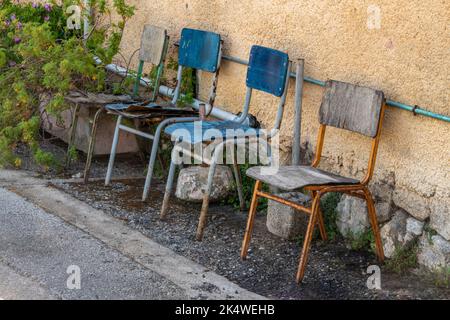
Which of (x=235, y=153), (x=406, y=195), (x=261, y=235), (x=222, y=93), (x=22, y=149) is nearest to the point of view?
(x=406, y=195)

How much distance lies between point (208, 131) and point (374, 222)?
126 cm

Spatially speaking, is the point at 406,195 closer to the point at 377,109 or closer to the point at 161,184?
the point at 377,109

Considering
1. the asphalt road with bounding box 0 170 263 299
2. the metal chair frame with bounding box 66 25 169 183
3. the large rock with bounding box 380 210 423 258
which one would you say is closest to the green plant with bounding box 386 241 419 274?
the large rock with bounding box 380 210 423 258

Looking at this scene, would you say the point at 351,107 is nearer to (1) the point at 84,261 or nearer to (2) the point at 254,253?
(2) the point at 254,253

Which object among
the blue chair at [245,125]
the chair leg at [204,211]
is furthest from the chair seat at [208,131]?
the chair leg at [204,211]

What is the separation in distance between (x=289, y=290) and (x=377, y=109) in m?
1.18

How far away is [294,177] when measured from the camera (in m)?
5.07

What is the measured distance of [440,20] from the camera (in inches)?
200

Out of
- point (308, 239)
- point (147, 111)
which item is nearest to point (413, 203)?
point (308, 239)

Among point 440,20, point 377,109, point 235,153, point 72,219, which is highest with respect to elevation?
point 440,20

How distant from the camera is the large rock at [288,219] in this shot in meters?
5.74

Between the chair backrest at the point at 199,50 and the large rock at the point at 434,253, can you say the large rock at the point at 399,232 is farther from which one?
the chair backrest at the point at 199,50

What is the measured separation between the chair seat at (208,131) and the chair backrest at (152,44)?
1069 millimetres

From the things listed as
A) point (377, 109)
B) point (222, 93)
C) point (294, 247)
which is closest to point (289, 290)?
point (294, 247)
